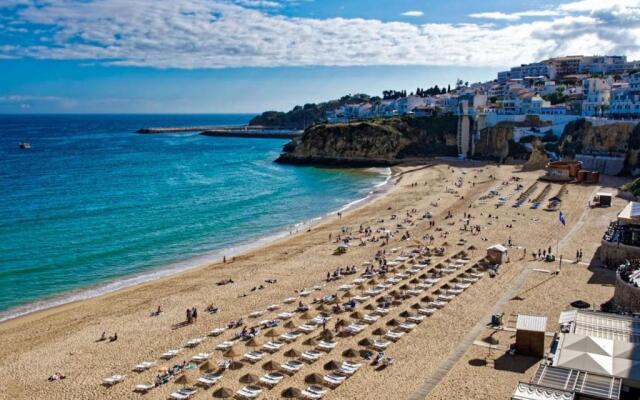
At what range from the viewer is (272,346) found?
20.1 metres

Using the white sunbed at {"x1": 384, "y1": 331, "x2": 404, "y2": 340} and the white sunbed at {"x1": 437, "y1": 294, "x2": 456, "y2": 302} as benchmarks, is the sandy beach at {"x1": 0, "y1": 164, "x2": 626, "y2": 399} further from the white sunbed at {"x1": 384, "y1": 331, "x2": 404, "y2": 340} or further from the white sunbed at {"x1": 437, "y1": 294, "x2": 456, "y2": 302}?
the white sunbed at {"x1": 384, "y1": 331, "x2": 404, "y2": 340}

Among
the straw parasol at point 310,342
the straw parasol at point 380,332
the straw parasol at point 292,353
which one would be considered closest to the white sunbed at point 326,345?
the straw parasol at point 310,342

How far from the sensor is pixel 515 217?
138 ft

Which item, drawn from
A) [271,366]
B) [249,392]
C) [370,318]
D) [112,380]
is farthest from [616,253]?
[112,380]

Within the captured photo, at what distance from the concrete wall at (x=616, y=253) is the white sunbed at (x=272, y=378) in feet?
64.2

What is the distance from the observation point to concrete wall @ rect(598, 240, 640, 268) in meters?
27.2

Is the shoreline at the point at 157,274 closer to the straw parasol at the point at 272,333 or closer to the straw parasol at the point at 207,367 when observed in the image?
the straw parasol at the point at 272,333

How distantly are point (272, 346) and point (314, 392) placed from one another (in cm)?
399

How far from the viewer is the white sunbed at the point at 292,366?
59.1 ft

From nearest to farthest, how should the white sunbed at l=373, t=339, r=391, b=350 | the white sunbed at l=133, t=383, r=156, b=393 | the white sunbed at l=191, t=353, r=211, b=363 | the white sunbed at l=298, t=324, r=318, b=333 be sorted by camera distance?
1. the white sunbed at l=133, t=383, r=156, b=393
2. the white sunbed at l=191, t=353, r=211, b=363
3. the white sunbed at l=373, t=339, r=391, b=350
4. the white sunbed at l=298, t=324, r=318, b=333

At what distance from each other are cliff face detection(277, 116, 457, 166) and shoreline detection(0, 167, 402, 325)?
36426mm

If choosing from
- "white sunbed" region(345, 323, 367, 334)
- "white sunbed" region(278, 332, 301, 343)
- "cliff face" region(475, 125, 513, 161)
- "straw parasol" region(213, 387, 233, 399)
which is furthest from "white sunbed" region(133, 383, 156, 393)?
"cliff face" region(475, 125, 513, 161)

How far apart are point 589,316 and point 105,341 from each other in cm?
1857

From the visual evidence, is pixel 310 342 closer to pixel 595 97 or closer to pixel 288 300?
pixel 288 300
